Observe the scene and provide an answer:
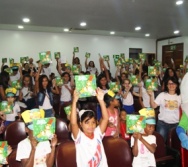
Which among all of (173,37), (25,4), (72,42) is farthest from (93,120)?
(173,37)

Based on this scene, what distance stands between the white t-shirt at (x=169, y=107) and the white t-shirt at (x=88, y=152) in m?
1.52

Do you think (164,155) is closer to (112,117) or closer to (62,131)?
(112,117)

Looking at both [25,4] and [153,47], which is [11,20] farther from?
[153,47]

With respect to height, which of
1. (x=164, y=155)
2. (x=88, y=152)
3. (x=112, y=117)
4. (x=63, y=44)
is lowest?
(x=164, y=155)

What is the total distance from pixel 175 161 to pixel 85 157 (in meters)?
1.12

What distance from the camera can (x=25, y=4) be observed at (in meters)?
5.20

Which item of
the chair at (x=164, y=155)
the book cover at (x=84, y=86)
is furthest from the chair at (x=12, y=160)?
the chair at (x=164, y=155)

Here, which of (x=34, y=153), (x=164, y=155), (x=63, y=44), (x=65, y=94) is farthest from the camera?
(x=63, y=44)

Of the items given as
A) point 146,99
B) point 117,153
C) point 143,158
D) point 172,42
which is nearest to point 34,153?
point 117,153

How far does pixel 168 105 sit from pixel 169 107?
0.03m

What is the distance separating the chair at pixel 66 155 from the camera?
7.06 ft

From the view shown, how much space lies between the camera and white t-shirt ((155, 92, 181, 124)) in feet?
10.8

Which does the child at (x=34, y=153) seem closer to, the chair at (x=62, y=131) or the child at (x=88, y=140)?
the child at (x=88, y=140)

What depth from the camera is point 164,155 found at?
2.70m
